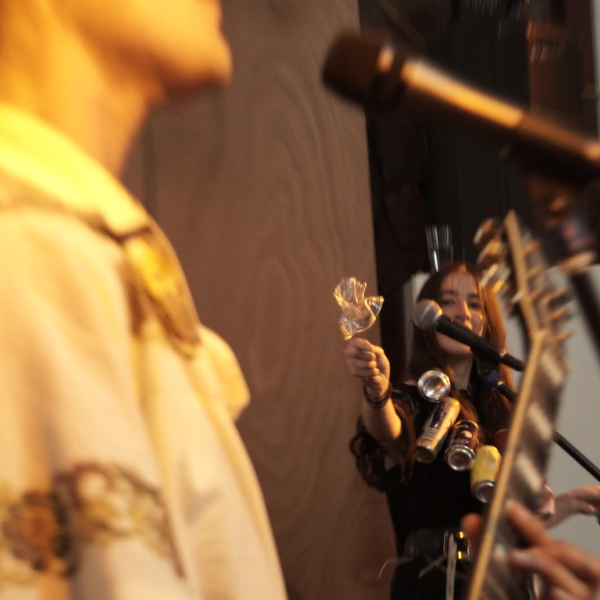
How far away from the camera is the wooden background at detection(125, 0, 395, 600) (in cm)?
87

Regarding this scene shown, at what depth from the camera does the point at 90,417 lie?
0.33 m

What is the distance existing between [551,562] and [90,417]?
34 centimetres

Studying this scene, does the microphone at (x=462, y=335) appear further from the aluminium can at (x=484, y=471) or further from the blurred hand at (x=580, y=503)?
the blurred hand at (x=580, y=503)

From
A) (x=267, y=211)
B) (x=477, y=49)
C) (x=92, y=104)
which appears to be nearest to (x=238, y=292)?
(x=267, y=211)

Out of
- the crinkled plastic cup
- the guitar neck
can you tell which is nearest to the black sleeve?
the crinkled plastic cup

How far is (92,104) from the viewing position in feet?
1.43

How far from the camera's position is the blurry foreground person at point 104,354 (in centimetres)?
33

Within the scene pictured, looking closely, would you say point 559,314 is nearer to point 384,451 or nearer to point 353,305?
point 353,305

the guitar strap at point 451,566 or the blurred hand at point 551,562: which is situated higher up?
the blurred hand at point 551,562

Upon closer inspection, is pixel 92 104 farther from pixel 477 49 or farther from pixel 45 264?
pixel 477 49

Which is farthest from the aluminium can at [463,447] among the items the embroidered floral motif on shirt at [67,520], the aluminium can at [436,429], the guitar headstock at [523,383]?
the embroidered floral motif on shirt at [67,520]

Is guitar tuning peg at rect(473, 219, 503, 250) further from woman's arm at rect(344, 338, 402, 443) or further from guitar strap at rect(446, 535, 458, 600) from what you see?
guitar strap at rect(446, 535, 458, 600)

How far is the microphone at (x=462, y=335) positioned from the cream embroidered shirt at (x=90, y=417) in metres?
0.54

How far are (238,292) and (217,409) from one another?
1.58ft
